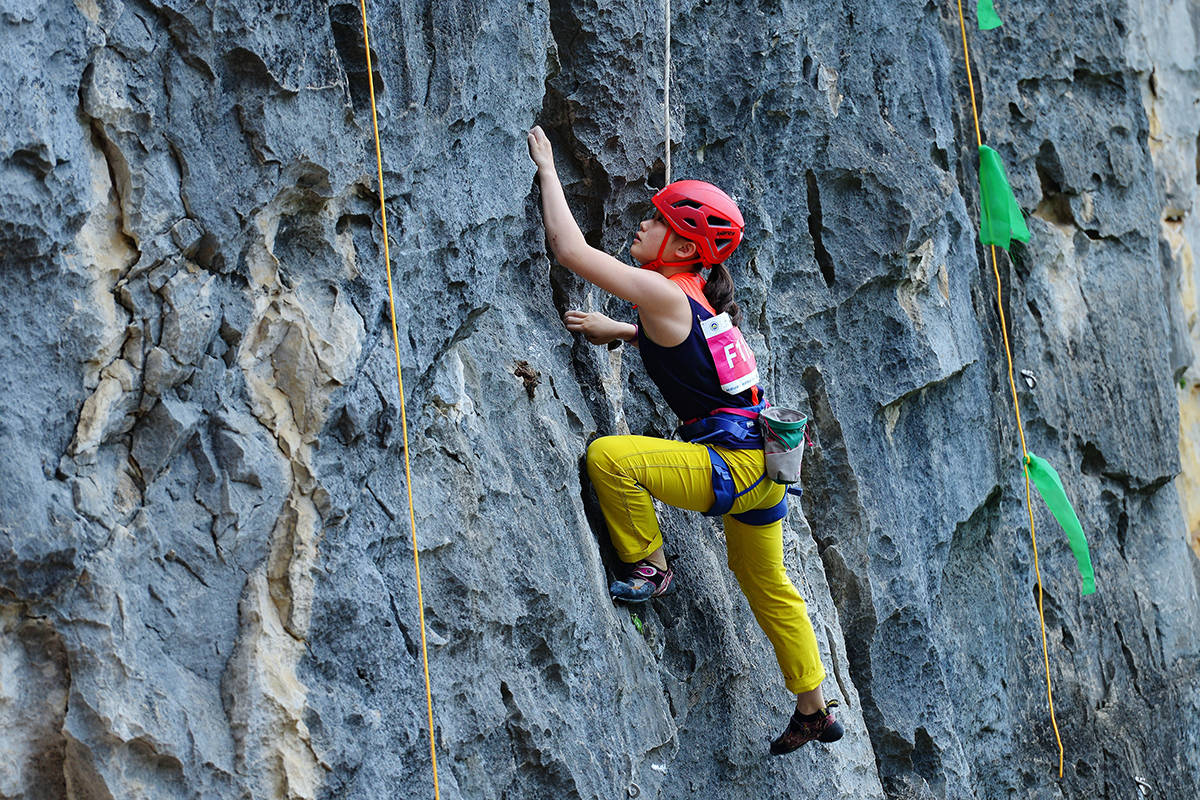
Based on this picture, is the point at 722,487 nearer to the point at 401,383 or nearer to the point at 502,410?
the point at 502,410

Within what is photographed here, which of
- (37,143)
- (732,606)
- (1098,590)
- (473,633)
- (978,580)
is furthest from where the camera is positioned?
(1098,590)

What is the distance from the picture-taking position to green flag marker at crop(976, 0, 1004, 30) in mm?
6781

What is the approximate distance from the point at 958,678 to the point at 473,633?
322 cm

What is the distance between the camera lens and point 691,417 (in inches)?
179

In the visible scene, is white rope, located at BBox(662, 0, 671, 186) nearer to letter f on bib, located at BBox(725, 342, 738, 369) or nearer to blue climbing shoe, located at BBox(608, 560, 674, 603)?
letter f on bib, located at BBox(725, 342, 738, 369)

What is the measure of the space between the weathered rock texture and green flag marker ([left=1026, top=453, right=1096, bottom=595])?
145mm

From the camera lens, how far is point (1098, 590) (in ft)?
23.4

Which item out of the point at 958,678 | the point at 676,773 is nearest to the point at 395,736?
the point at 676,773

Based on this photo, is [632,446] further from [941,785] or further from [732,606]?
[941,785]

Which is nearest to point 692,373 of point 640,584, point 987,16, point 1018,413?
point 640,584

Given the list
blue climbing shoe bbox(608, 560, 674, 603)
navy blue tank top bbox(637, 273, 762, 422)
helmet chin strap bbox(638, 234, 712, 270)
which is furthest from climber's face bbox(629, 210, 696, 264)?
blue climbing shoe bbox(608, 560, 674, 603)

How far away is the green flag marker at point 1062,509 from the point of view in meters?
6.68

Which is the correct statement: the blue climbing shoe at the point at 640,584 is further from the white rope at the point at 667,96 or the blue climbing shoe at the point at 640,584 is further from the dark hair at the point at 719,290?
the white rope at the point at 667,96

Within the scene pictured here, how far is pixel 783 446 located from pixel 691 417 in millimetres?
379
